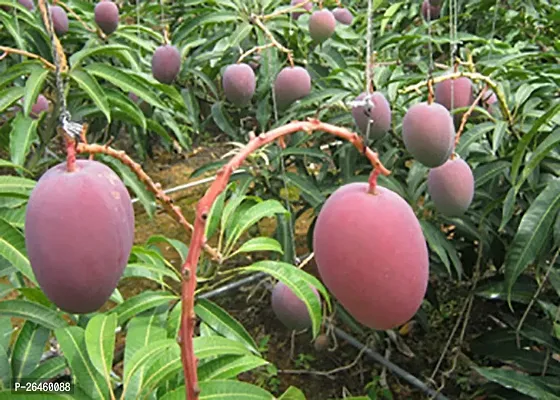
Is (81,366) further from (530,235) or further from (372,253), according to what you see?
(530,235)

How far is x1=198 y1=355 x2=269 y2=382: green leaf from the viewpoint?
0.86 meters

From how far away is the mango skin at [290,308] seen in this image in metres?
1.06

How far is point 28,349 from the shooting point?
34.1 inches

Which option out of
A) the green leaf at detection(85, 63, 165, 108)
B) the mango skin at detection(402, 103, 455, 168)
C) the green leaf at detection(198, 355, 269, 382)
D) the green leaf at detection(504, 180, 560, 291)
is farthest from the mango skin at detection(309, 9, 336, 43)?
the green leaf at detection(198, 355, 269, 382)

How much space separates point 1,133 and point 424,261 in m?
1.32

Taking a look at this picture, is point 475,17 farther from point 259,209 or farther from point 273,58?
point 259,209

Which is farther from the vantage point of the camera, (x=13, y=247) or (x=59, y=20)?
(x=59, y=20)

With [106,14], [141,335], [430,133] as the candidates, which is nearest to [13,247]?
[141,335]

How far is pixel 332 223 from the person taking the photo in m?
0.50

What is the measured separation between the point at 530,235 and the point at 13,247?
0.86 metres

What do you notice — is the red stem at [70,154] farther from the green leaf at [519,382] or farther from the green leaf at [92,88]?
the green leaf at [519,382]

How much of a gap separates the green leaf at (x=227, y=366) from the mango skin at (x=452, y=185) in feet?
1.20

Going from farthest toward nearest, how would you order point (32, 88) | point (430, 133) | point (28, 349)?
point (32, 88), point (28, 349), point (430, 133)

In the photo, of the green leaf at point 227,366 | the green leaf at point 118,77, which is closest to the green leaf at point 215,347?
the green leaf at point 227,366
